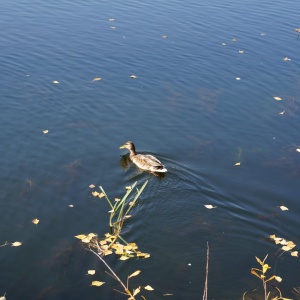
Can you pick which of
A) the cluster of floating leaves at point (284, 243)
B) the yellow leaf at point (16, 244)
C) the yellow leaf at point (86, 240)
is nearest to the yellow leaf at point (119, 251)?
the yellow leaf at point (86, 240)

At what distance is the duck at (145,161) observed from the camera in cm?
1272

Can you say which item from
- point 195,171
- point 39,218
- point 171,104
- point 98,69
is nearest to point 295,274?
point 195,171

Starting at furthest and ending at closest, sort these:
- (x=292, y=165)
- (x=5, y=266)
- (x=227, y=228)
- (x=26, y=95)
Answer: (x=26, y=95)
(x=292, y=165)
(x=227, y=228)
(x=5, y=266)

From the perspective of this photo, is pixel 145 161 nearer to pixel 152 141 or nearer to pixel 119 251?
pixel 152 141

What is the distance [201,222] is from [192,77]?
8782 mm

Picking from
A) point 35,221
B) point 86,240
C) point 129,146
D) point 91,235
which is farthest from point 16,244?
point 129,146

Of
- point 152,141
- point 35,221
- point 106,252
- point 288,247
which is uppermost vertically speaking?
point 152,141

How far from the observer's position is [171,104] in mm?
16609

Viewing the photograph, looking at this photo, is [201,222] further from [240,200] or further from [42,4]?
[42,4]

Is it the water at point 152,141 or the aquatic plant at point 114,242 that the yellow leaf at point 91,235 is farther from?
the water at point 152,141

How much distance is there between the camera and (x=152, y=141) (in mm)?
14594

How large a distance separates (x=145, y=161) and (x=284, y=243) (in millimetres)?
4353

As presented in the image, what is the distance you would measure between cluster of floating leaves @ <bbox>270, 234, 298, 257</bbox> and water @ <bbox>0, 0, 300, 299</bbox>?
0.13m

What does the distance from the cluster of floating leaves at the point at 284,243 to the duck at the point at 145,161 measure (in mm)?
3441
